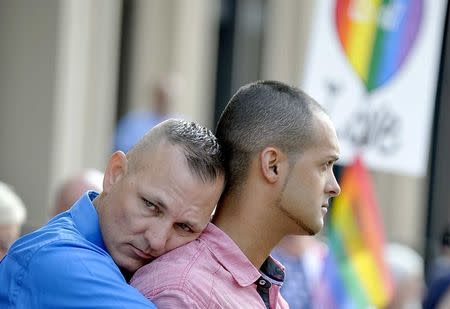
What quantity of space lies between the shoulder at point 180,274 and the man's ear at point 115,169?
0.28 meters

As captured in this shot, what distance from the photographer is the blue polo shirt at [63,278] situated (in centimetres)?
328

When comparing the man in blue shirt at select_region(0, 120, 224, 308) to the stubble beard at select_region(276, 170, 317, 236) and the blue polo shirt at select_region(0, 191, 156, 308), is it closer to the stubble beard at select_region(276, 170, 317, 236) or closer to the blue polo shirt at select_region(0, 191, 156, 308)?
the blue polo shirt at select_region(0, 191, 156, 308)

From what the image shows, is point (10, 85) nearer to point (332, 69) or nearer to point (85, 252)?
point (332, 69)

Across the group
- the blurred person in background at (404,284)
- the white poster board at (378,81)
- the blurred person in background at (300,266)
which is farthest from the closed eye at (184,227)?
the blurred person in background at (404,284)

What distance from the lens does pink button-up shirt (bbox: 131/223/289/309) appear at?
3387mm

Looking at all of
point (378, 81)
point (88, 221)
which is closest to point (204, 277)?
point (88, 221)

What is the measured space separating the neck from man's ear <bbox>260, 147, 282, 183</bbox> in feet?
0.20

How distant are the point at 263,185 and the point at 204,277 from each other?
13.7 inches

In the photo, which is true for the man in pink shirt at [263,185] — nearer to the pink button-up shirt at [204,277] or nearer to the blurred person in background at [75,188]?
the pink button-up shirt at [204,277]

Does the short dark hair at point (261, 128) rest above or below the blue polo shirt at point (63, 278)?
above

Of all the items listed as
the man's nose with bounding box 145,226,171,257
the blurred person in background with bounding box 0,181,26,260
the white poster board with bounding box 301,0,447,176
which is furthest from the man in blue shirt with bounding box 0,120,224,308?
the white poster board with bounding box 301,0,447,176

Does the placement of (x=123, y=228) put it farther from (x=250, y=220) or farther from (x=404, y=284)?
(x=404, y=284)

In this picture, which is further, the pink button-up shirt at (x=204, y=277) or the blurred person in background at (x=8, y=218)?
the blurred person in background at (x=8, y=218)

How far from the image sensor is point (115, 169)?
3.63m
